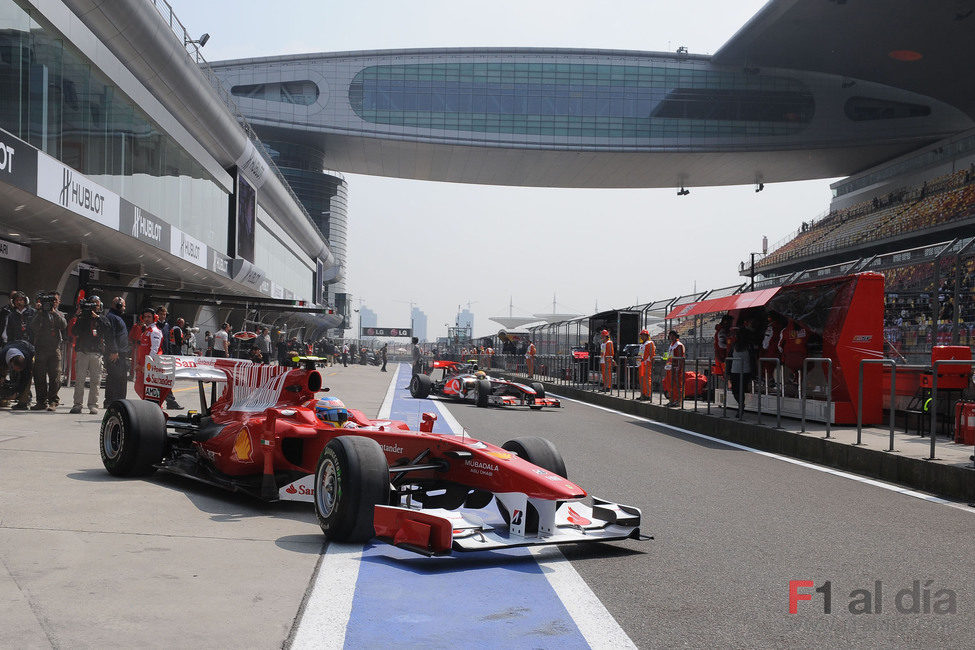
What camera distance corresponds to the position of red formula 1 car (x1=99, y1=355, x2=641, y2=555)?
514 centimetres

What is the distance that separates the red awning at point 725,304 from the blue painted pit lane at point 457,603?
393 inches

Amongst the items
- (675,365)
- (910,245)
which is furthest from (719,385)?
(910,245)

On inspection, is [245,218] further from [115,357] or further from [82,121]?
[115,357]

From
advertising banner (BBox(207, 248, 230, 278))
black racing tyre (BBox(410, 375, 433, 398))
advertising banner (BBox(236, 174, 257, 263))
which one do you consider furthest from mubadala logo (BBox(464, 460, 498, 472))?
advertising banner (BBox(236, 174, 257, 263))

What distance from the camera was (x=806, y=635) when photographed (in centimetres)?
380

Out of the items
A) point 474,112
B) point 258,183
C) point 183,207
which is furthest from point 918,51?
point 183,207

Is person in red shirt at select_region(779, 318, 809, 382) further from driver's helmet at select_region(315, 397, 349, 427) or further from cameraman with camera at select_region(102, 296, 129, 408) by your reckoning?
cameraman with camera at select_region(102, 296, 129, 408)

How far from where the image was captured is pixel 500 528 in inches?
208

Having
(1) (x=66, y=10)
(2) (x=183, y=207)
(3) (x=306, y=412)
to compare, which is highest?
(1) (x=66, y=10)

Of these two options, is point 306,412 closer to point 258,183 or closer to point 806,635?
point 806,635

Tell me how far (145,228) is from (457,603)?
20256 millimetres

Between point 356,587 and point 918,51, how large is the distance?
2165 inches

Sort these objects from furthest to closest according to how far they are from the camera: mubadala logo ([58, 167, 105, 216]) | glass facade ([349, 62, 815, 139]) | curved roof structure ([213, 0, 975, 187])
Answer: glass facade ([349, 62, 815, 139])
curved roof structure ([213, 0, 975, 187])
mubadala logo ([58, 167, 105, 216])

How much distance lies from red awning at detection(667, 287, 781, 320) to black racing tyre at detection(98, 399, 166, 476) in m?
9.81
